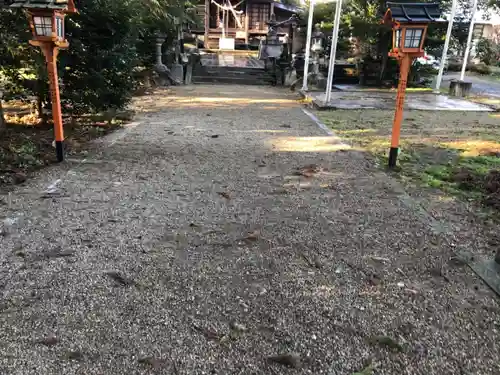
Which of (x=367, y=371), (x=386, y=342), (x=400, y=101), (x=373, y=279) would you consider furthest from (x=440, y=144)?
(x=367, y=371)

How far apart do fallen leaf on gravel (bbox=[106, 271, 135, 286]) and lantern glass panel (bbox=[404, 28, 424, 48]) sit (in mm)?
→ 3836

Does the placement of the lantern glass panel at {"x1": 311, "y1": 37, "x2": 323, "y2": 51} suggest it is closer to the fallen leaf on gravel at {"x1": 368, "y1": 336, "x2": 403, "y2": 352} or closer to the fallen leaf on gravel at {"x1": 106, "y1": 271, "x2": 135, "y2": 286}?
the fallen leaf on gravel at {"x1": 106, "y1": 271, "x2": 135, "y2": 286}

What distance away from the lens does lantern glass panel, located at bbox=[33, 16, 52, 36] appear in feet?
14.9

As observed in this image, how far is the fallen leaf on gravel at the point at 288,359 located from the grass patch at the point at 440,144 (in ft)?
9.74

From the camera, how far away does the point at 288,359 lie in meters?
2.06

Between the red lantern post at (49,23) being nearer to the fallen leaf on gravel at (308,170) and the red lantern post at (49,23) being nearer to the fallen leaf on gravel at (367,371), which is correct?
the fallen leaf on gravel at (308,170)

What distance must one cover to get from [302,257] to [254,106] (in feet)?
25.8

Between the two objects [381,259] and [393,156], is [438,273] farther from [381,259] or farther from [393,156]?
[393,156]

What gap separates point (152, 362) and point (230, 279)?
0.83m

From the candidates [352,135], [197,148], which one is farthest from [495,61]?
[197,148]

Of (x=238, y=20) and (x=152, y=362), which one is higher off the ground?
(x=238, y=20)

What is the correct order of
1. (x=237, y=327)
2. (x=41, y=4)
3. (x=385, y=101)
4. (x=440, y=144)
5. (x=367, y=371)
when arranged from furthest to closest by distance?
(x=385, y=101), (x=440, y=144), (x=41, y=4), (x=237, y=327), (x=367, y=371)

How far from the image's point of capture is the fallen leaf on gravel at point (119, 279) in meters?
2.65

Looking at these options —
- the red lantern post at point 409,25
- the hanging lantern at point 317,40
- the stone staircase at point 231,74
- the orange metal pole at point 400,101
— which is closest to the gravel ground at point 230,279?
the orange metal pole at point 400,101
